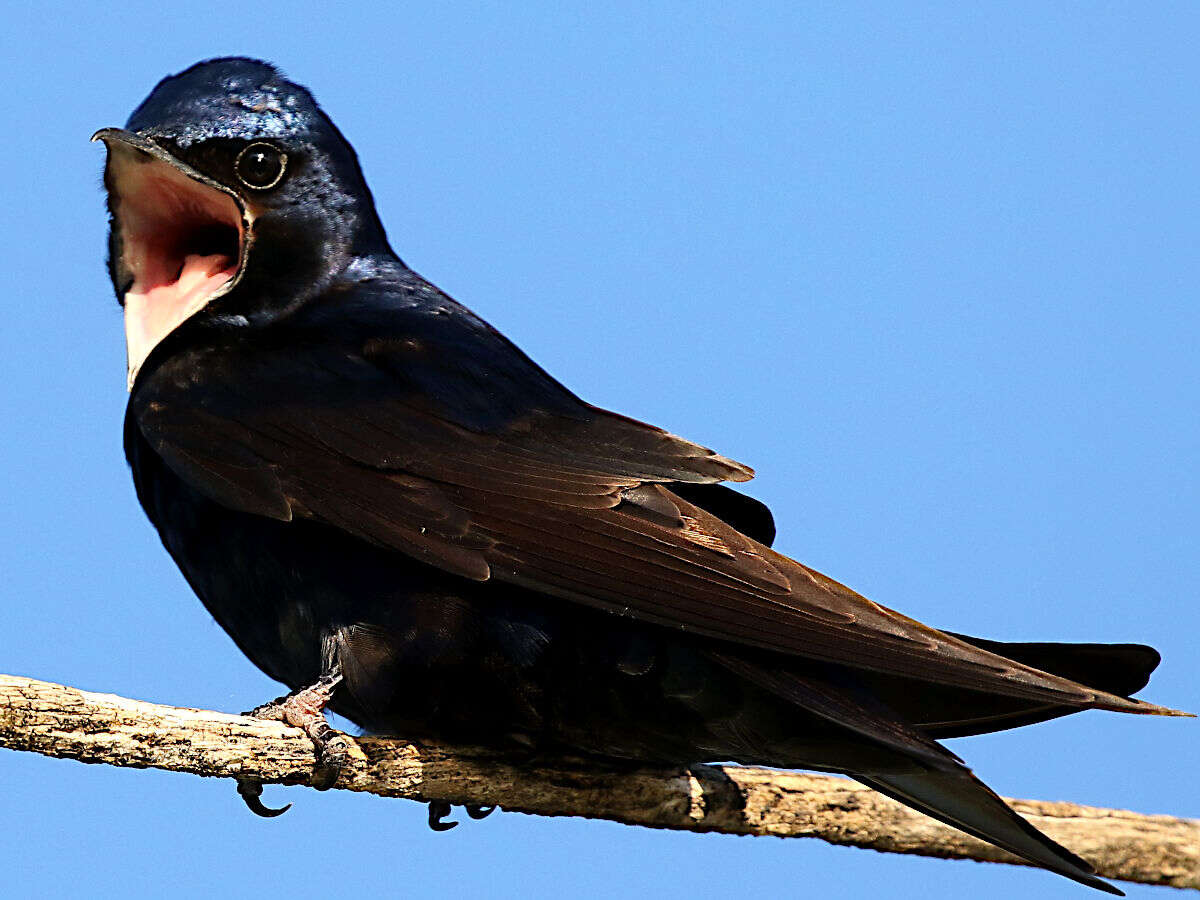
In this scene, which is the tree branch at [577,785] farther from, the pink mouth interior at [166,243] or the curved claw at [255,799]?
the pink mouth interior at [166,243]

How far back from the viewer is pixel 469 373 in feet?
8.35

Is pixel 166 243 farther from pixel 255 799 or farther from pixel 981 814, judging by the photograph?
pixel 981 814

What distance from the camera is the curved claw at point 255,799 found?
222 cm

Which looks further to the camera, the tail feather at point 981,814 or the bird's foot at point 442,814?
the bird's foot at point 442,814

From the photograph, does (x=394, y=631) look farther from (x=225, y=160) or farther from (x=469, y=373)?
(x=225, y=160)

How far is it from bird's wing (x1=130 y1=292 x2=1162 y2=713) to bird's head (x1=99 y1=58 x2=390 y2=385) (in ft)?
0.34

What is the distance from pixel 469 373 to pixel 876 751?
2.76ft

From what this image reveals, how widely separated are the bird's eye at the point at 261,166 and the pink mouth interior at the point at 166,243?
48 millimetres

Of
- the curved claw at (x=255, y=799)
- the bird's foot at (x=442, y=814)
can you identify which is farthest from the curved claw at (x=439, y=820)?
the curved claw at (x=255, y=799)

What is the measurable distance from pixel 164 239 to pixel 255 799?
3.22ft

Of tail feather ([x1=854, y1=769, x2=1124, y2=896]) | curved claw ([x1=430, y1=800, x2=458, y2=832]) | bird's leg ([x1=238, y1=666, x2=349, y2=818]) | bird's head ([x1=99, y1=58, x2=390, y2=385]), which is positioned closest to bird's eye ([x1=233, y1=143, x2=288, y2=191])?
bird's head ([x1=99, y1=58, x2=390, y2=385])

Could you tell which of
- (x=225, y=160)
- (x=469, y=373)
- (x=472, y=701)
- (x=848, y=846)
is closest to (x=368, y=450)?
(x=469, y=373)

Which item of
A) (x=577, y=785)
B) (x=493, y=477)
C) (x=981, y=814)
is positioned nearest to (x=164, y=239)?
(x=493, y=477)

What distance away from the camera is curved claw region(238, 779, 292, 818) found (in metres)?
2.22
